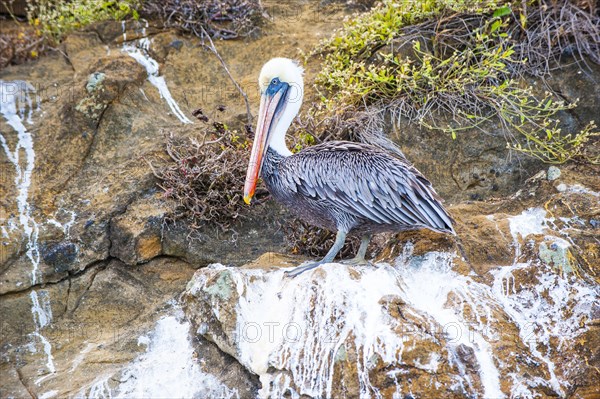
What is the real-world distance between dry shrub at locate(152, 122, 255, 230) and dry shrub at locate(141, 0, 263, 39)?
2.29m

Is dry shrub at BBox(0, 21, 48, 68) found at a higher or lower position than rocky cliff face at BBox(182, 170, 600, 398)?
higher

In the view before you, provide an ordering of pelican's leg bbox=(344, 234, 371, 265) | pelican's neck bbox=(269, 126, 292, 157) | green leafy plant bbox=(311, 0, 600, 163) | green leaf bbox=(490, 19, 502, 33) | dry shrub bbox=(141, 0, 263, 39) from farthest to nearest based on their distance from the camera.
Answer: dry shrub bbox=(141, 0, 263, 39), green leaf bbox=(490, 19, 502, 33), green leafy plant bbox=(311, 0, 600, 163), pelican's neck bbox=(269, 126, 292, 157), pelican's leg bbox=(344, 234, 371, 265)

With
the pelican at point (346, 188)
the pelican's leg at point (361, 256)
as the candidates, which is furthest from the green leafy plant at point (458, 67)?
the pelican's leg at point (361, 256)

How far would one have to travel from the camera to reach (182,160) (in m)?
5.68

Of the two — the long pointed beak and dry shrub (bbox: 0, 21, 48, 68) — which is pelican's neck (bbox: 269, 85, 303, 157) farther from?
dry shrub (bbox: 0, 21, 48, 68)

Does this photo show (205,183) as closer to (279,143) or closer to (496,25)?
(279,143)

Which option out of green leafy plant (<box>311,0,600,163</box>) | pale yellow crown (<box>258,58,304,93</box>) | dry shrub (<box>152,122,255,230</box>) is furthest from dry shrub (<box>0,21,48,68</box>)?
pale yellow crown (<box>258,58,304,93</box>)

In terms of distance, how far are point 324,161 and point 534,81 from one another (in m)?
2.86

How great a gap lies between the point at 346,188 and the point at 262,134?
81 centimetres

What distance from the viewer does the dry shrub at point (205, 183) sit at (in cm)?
560

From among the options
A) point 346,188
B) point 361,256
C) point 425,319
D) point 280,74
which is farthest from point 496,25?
point 425,319

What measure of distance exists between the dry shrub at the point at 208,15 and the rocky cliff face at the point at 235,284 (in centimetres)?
89

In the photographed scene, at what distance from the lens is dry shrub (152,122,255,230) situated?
5.60 m

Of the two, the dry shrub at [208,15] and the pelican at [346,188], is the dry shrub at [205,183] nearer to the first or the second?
the pelican at [346,188]
